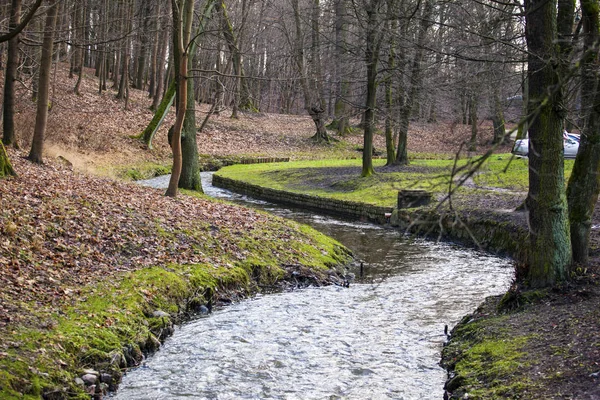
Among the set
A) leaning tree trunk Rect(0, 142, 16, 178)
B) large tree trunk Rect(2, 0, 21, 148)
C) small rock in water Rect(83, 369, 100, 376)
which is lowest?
small rock in water Rect(83, 369, 100, 376)

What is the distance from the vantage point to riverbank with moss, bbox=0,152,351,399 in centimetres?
705

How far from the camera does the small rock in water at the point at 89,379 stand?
6897mm

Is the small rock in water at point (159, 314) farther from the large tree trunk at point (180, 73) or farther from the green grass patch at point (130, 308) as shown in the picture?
the large tree trunk at point (180, 73)

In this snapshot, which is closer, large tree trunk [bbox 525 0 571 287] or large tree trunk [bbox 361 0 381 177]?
large tree trunk [bbox 525 0 571 287]

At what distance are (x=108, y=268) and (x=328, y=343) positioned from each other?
3.77 m

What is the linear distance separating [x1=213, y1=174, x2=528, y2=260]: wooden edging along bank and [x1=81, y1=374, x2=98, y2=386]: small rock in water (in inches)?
247

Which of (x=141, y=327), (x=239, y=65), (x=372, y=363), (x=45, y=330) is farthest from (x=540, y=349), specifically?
(x=239, y=65)

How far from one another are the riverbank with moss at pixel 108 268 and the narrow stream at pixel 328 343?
1.78 feet

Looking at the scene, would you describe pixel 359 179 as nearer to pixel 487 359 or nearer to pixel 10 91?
pixel 10 91

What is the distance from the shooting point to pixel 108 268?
10.1 meters

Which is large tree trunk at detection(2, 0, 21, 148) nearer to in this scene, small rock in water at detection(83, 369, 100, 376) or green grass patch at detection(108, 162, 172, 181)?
green grass patch at detection(108, 162, 172, 181)

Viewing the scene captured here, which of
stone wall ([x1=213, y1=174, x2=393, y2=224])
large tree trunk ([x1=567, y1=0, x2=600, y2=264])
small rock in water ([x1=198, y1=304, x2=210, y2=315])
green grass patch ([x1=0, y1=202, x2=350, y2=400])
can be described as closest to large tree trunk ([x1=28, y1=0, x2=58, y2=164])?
green grass patch ([x1=0, y1=202, x2=350, y2=400])

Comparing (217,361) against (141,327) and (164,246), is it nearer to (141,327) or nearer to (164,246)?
(141,327)

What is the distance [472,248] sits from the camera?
1698 cm
